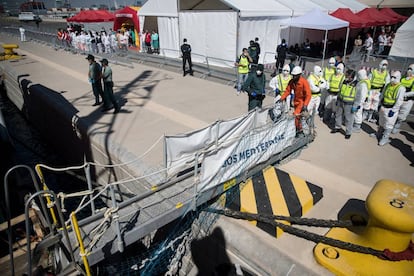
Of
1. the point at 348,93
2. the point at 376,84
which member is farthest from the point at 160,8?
the point at 348,93

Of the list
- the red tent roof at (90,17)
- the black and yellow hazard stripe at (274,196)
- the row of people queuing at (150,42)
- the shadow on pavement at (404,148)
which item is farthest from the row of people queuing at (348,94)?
the red tent roof at (90,17)

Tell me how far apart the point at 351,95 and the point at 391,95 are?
92 cm

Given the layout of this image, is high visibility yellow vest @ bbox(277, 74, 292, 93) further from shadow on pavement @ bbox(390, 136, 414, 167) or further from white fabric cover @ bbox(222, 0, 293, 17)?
white fabric cover @ bbox(222, 0, 293, 17)

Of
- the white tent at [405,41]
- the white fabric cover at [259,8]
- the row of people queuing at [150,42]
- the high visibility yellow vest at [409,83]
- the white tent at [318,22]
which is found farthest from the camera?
the row of people queuing at [150,42]

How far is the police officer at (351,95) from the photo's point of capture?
7.52m

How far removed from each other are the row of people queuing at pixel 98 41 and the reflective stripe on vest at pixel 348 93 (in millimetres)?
18064

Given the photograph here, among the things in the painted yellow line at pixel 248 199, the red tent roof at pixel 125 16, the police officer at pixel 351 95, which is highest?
the red tent roof at pixel 125 16

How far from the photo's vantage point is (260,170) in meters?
6.38

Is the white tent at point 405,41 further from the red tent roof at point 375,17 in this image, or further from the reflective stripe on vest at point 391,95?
the reflective stripe on vest at point 391,95

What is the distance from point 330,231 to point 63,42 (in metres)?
29.1

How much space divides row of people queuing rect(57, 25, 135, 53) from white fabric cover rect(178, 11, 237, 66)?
19.5ft

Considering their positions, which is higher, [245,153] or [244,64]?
[244,64]

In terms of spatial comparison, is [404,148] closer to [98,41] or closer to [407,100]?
[407,100]

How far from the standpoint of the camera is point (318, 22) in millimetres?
15227
